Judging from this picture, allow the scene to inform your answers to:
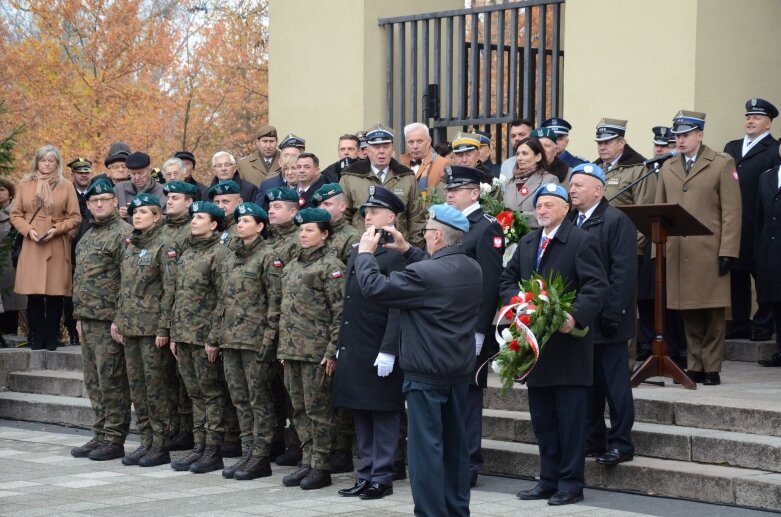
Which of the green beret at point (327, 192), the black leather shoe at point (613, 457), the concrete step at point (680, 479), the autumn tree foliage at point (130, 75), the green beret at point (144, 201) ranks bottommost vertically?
the concrete step at point (680, 479)

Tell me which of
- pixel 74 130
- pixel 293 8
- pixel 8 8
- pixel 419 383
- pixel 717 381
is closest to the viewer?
pixel 419 383

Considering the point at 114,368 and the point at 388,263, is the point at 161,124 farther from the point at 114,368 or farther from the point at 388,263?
the point at 388,263

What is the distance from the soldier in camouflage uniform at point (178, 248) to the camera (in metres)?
10.4

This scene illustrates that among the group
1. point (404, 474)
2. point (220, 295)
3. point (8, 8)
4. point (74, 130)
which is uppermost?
point (8, 8)

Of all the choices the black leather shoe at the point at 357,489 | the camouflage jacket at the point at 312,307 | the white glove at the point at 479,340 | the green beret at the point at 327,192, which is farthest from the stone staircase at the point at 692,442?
the green beret at the point at 327,192

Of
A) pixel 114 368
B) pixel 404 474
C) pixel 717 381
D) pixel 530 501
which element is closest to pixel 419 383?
pixel 530 501

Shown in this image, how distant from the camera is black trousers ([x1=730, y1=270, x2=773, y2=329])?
11.5m

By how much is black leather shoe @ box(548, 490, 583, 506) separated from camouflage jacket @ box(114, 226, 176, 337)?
3573 mm

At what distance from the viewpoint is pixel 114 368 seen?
1072 cm

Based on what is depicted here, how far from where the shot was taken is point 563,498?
319 inches

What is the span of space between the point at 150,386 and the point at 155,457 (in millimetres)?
563

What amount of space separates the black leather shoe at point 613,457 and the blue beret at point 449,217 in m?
2.00

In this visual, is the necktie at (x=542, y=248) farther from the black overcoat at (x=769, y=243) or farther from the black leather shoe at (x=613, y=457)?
the black overcoat at (x=769, y=243)

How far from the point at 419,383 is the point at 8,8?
29.6 metres
